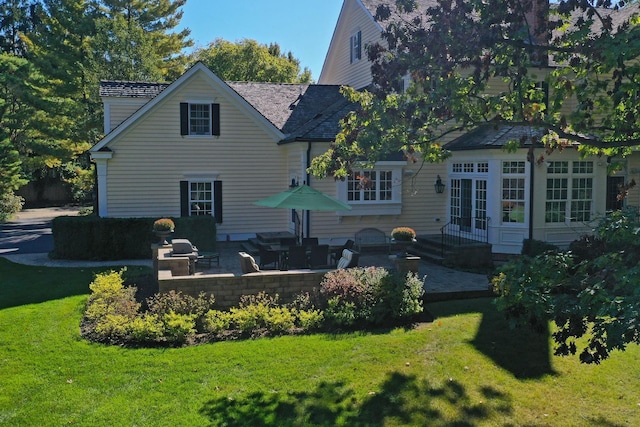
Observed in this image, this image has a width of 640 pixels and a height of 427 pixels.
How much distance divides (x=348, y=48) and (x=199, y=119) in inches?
355

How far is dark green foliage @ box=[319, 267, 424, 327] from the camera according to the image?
10.2m

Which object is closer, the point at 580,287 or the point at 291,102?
the point at 580,287

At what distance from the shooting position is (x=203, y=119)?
67.3 ft

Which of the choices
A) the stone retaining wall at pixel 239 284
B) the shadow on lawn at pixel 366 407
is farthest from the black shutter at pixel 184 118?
the shadow on lawn at pixel 366 407

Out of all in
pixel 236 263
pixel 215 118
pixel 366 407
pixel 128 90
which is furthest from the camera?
pixel 128 90

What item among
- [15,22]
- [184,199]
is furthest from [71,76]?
[15,22]

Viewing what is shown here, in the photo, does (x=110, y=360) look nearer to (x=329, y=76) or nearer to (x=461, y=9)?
(x=461, y=9)

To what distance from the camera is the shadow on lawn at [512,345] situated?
27.3 ft

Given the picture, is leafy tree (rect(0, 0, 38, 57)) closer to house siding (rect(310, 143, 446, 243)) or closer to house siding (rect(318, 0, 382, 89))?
house siding (rect(318, 0, 382, 89))

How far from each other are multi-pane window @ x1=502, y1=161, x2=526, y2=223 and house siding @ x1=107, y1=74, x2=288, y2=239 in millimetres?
8390

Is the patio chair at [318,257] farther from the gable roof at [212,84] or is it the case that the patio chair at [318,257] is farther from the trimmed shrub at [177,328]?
the gable roof at [212,84]

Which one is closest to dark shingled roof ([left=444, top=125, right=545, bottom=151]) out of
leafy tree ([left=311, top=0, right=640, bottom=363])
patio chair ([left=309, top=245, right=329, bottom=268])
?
patio chair ([left=309, top=245, right=329, bottom=268])

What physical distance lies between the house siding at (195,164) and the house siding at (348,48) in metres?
5.90

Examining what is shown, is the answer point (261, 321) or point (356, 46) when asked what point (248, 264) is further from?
point (356, 46)
